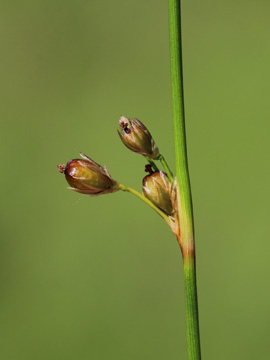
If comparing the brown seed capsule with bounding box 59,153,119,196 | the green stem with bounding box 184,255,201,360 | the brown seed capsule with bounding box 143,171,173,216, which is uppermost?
the brown seed capsule with bounding box 59,153,119,196

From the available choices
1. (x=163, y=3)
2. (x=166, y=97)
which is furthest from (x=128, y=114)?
(x=163, y=3)

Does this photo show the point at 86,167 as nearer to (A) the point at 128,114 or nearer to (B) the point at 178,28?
(B) the point at 178,28

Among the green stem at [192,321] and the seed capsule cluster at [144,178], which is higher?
the seed capsule cluster at [144,178]

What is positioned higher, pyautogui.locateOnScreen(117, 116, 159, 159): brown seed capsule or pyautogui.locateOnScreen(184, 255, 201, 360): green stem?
pyautogui.locateOnScreen(117, 116, 159, 159): brown seed capsule

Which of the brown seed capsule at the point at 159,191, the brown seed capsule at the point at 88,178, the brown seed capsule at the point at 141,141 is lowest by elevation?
the brown seed capsule at the point at 159,191

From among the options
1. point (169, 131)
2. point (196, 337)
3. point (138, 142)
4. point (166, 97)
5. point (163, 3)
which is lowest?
point (196, 337)
